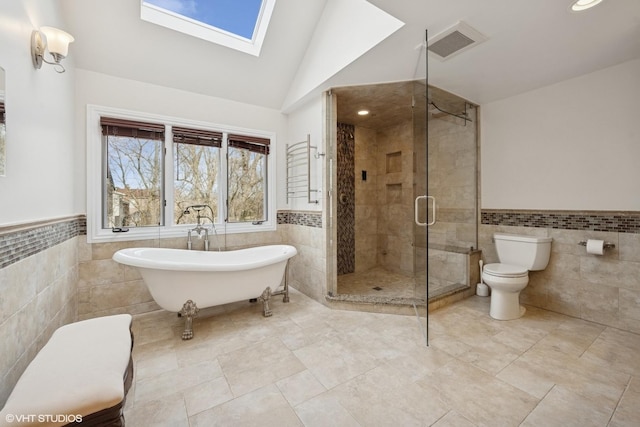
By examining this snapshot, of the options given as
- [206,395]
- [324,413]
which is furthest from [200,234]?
[324,413]

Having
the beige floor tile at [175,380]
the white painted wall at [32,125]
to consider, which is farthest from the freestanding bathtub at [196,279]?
the white painted wall at [32,125]

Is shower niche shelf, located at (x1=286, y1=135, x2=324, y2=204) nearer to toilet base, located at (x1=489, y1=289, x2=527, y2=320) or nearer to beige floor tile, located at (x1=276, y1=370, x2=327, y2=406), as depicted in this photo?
beige floor tile, located at (x1=276, y1=370, x2=327, y2=406)

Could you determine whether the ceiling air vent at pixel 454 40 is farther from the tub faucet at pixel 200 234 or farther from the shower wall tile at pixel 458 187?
the tub faucet at pixel 200 234

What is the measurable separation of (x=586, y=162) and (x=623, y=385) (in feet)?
6.13

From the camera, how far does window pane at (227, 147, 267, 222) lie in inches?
126

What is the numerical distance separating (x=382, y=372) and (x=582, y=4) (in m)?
2.62

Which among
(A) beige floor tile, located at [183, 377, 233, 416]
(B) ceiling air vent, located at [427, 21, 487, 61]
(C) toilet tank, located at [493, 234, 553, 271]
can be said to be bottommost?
Result: (A) beige floor tile, located at [183, 377, 233, 416]

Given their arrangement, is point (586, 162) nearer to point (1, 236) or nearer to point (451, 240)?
point (451, 240)

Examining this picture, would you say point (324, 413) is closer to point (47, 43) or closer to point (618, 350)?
point (618, 350)

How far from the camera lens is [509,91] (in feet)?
9.02

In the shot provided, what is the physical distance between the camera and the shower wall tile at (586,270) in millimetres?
2232

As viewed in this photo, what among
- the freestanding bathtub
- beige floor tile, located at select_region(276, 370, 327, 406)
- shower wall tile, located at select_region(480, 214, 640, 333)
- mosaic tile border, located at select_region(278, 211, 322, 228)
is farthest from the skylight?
shower wall tile, located at select_region(480, 214, 640, 333)

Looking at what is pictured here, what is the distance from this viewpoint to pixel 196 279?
217cm

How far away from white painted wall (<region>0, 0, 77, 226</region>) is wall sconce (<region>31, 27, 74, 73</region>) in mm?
40
